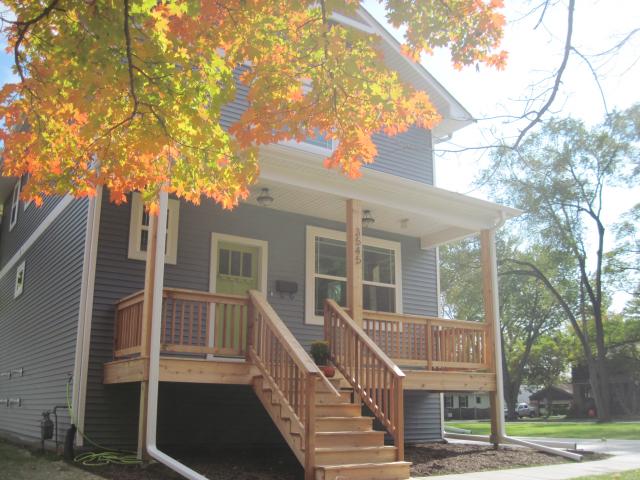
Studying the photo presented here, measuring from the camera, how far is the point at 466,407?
51219 mm

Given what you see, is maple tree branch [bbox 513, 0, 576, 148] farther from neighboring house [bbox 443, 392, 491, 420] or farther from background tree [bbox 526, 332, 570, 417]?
background tree [bbox 526, 332, 570, 417]

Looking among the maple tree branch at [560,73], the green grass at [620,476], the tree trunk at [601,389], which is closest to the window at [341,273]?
the green grass at [620,476]

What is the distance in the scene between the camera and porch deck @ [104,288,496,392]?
8.07m

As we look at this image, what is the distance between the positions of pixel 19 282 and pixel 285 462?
8128mm

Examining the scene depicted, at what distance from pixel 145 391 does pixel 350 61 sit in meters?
4.46

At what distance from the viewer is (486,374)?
10.6 metres

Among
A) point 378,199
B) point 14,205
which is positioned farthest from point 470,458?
point 14,205

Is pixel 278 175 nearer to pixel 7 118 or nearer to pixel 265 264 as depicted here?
pixel 265 264

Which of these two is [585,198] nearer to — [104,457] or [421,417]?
[421,417]

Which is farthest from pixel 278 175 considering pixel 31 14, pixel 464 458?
pixel 464 458

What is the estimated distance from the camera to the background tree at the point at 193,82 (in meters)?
5.45

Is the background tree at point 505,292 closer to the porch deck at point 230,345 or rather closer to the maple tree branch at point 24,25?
the porch deck at point 230,345

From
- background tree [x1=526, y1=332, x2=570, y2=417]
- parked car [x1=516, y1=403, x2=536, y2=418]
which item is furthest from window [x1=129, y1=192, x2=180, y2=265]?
background tree [x1=526, y1=332, x2=570, y2=417]

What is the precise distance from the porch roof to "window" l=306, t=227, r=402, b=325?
1.22 feet
